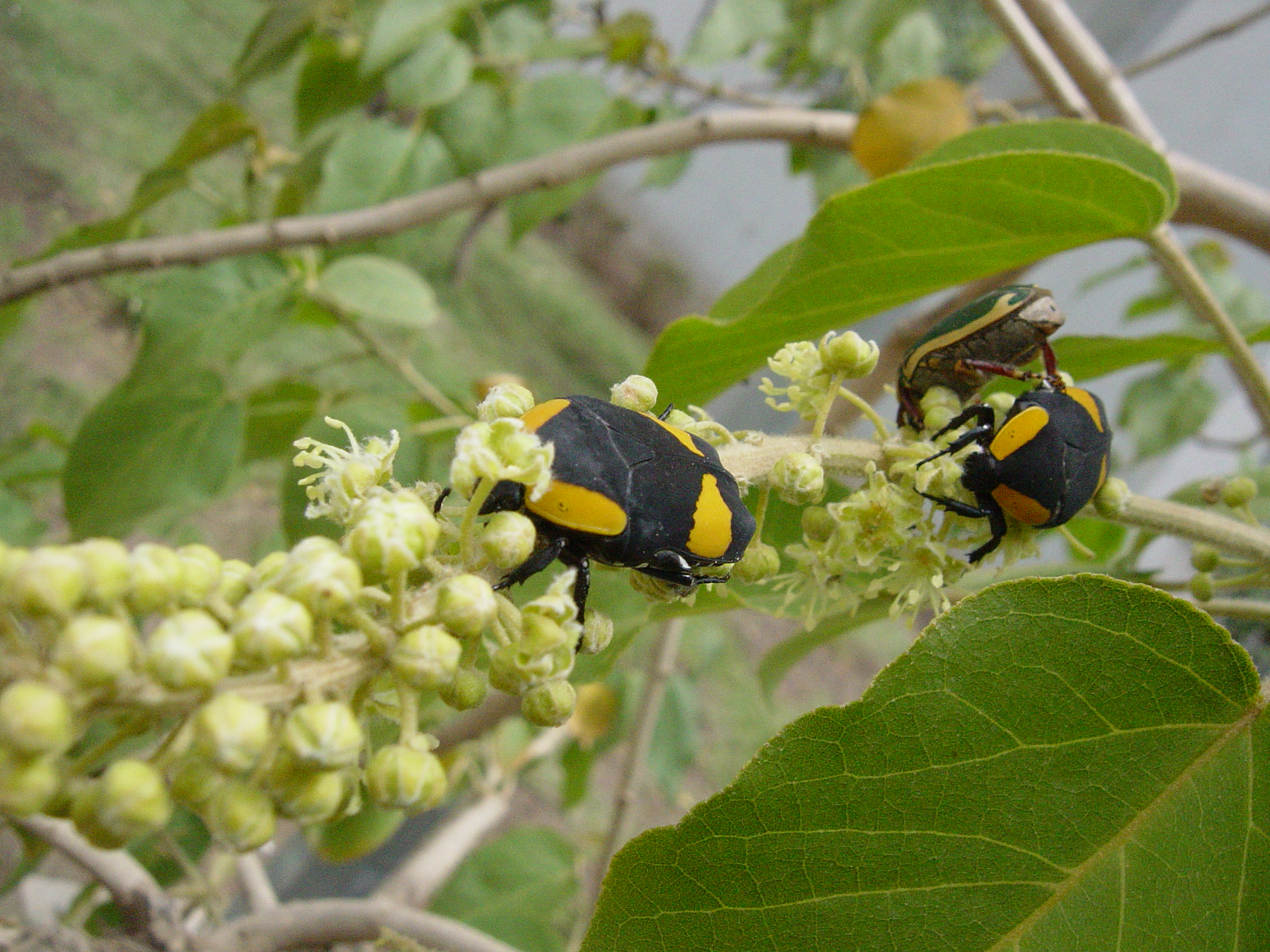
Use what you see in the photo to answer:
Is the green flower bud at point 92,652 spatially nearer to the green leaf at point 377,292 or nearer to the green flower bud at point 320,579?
the green flower bud at point 320,579

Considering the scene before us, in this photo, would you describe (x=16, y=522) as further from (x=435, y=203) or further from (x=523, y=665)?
(x=523, y=665)

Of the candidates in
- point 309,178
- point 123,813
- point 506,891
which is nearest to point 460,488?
point 123,813

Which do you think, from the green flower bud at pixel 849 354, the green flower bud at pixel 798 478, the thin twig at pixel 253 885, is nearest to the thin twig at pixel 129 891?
the thin twig at pixel 253 885

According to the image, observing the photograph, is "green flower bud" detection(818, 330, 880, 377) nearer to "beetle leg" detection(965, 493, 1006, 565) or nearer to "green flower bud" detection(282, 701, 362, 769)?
"beetle leg" detection(965, 493, 1006, 565)

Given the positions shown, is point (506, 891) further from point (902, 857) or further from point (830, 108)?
point (830, 108)

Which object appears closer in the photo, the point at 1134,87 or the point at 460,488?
the point at 460,488

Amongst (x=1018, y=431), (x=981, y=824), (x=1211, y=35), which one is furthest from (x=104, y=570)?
(x=1211, y=35)

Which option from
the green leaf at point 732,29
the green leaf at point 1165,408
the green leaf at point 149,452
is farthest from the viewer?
the green leaf at point 1165,408
